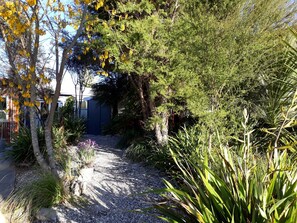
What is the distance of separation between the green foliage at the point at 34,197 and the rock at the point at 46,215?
8 cm

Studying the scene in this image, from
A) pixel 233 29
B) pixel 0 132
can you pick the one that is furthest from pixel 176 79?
pixel 0 132

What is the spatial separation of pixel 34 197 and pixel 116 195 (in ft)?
4.29

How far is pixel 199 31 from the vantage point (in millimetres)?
5773

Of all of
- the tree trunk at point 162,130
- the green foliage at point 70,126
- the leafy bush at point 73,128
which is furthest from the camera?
the leafy bush at point 73,128

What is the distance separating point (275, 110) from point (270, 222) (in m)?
4.67

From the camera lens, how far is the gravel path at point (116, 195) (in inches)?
161

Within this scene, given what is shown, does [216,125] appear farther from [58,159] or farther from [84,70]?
[84,70]

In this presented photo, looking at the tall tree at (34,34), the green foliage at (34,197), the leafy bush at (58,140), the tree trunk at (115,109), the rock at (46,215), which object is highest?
the tall tree at (34,34)

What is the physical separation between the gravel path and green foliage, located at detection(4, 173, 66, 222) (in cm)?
21

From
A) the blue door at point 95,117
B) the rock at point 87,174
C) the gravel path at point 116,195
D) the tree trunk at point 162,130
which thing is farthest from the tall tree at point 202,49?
the blue door at point 95,117

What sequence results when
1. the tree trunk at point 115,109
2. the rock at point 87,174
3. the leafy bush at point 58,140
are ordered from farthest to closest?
the tree trunk at point 115,109 < the leafy bush at point 58,140 < the rock at point 87,174

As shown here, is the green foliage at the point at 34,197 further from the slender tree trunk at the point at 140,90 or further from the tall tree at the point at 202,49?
the slender tree trunk at the point at 140,90

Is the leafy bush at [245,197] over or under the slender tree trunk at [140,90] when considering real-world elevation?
under

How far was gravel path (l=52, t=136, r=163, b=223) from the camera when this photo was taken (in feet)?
13.4
